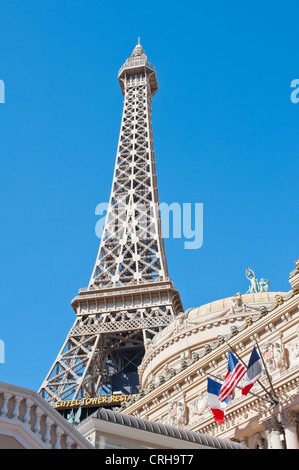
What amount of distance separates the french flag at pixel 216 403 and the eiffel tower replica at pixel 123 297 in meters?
41.9

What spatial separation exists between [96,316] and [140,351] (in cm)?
841

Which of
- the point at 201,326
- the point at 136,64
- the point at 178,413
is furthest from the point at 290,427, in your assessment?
the point at 136,64

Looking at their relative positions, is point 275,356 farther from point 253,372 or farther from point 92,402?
point 92,402

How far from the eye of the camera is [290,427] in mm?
19453

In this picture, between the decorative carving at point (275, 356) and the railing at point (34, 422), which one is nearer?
the railing at point (34, 422)

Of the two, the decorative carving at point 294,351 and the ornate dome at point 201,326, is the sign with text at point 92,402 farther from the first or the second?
the decorative carving at point 294,351

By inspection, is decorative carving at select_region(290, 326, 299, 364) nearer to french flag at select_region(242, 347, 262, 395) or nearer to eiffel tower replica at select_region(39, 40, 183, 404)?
french flag at select_region(242, 347, 262, 395)

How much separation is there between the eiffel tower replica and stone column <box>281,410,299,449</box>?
4396 cm

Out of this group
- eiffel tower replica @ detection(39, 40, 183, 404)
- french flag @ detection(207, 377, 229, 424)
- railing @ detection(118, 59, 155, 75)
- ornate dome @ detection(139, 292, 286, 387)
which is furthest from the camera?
railing @ detection(118, 59, 155, 75)

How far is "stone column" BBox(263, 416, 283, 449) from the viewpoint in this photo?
19469mm

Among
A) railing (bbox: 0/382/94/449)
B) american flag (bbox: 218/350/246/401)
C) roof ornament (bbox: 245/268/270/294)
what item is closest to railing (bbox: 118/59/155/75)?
roof ornament (bbox: 245/268/270/294)

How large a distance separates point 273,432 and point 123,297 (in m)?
54.7

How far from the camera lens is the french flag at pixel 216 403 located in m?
20.9

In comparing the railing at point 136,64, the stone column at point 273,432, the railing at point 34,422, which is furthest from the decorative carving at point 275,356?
the railing at point 136,64
